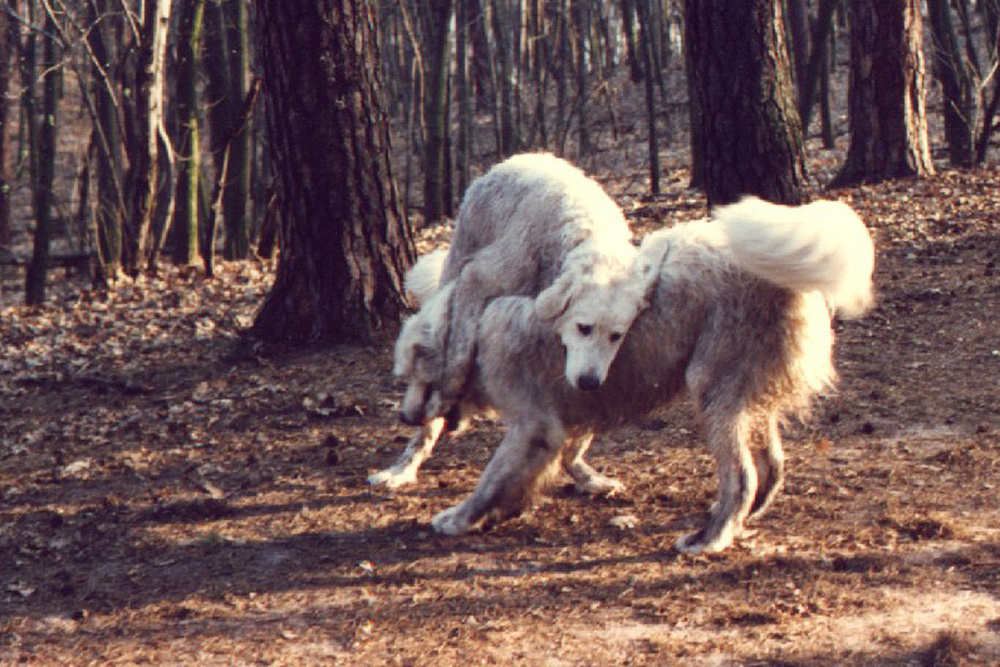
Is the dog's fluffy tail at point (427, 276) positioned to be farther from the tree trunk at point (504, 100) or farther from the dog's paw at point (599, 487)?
the tree trunk at point (504, 100)

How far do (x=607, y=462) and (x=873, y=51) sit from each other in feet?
28.7

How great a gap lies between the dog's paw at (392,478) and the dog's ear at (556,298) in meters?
1.44

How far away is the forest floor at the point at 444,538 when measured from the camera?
169 inches

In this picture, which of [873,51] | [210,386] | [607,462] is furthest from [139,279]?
[873,51]

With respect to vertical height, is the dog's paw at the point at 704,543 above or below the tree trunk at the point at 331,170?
below

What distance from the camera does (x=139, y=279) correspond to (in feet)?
39.8

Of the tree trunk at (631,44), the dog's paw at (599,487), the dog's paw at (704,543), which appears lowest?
the dog's paw at (704,543)

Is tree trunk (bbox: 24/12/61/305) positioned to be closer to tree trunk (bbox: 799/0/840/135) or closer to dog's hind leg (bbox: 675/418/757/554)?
tree trunk (bbox: 799/0/840/135)

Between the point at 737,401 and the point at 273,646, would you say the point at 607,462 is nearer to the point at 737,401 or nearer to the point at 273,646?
the point at 737,401

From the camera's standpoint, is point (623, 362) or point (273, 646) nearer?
point (273, 646)

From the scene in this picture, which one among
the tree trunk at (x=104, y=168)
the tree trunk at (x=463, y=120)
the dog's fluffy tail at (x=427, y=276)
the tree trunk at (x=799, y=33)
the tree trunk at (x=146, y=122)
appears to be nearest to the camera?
the dog's fluffy tail at (x=427, y=276)

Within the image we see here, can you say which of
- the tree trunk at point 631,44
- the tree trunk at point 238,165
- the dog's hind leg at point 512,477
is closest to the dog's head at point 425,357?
the dog's hind leg at point 512,477

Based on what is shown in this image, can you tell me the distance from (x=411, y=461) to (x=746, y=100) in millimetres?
3539

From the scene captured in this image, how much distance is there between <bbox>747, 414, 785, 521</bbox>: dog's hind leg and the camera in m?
5.22
